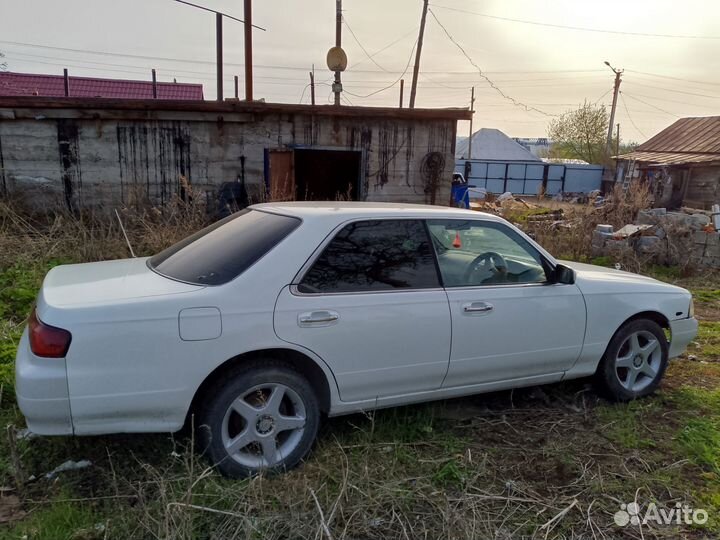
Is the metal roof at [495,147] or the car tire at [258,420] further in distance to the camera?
the metal roof at [495,147]

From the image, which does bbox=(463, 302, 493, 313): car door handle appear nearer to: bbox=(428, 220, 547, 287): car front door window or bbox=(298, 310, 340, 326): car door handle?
bbox=(428, 220, 547, 287): car front door window

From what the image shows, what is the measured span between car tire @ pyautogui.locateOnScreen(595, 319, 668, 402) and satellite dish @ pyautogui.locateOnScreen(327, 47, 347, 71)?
1258cm

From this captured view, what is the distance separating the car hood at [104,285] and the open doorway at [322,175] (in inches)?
367

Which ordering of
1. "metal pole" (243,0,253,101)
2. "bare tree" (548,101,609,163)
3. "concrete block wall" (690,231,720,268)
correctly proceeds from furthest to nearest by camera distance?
"bare tree" (548,101,609,163)
"metal pole" (243,0,253,101)
"concrete block wall" (690,231,720,268)

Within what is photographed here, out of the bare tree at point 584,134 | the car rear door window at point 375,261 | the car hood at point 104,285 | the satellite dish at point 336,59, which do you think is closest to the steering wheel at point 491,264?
the car rear door window at point 375,261

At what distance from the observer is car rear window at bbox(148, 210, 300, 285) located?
3.10m

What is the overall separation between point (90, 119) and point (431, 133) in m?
6.61

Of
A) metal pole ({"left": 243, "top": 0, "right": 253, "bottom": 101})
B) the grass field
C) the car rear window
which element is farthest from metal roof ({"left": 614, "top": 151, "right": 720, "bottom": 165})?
the car rear window

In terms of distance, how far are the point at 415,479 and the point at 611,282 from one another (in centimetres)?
224

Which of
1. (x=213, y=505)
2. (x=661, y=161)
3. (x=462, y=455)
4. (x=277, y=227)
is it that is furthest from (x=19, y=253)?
(x=661, y=161)

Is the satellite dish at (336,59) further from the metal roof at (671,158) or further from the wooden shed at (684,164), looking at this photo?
the metal roof at (671,158)

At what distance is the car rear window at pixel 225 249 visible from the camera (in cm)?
310

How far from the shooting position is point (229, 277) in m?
3.02

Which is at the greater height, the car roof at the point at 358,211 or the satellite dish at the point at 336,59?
the satellite dish at the point at 336,59
